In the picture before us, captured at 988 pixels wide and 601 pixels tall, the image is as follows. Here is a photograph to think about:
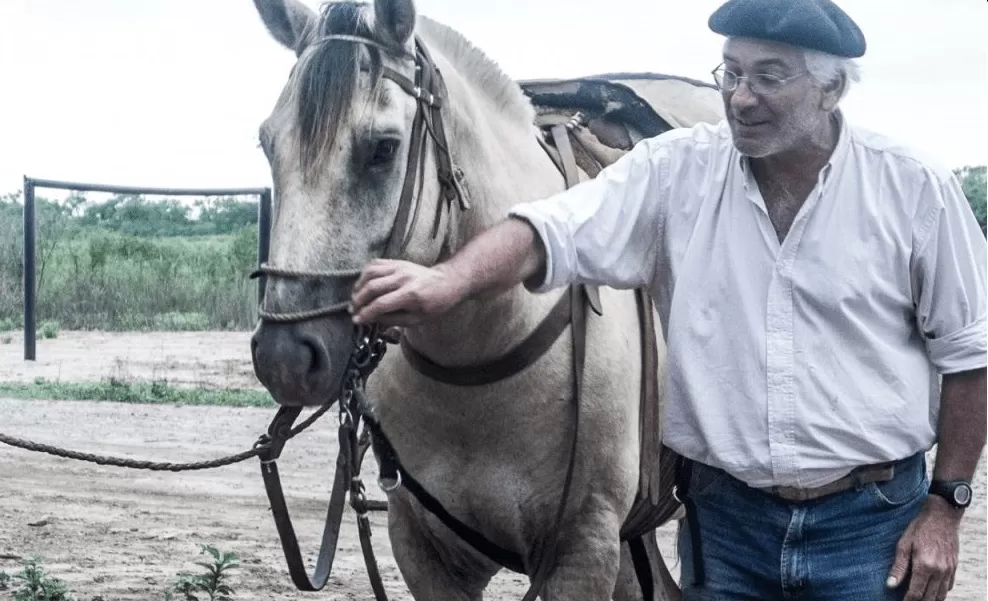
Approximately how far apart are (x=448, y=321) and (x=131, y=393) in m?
7.37

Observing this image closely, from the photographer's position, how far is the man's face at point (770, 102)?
96.3 inches

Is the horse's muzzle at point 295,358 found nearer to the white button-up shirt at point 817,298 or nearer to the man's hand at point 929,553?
the white button-up shirt at point 817,298

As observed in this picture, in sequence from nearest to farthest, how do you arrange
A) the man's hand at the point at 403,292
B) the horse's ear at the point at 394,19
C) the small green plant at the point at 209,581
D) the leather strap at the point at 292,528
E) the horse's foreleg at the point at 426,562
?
1. the man's hand at the point at 403,292
2. the horse's ear at the point at 394,19
3. the leather strap at the point at 292,528
4. the horse's foreleg at the point at 426,562
5. the small green plant at the point at 209,581

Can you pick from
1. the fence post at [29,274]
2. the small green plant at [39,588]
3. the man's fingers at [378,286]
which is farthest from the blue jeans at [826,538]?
the fence post at [29,274]

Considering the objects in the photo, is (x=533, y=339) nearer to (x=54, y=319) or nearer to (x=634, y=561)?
(x=634, y=561)

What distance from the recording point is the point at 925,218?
2432mm

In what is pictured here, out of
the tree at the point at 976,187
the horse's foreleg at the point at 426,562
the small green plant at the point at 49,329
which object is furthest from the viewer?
the tree at the point at 976,187

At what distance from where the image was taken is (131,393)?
9914 mm

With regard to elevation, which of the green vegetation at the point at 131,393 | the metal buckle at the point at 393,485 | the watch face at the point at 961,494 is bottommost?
the green vegetation at the point at 131,393

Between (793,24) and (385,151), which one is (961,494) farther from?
(385,151)

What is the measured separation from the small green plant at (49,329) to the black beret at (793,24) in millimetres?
9544

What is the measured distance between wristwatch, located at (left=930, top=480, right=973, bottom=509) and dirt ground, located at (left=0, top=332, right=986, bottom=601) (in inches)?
128

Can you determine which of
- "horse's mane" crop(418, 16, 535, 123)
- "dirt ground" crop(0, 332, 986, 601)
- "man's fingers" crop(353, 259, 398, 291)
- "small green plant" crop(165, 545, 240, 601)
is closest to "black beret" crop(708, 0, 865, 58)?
"man's fingers" crop(353, 259, 398, 291)

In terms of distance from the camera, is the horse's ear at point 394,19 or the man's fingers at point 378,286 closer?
the man's fingers at point 378,286
